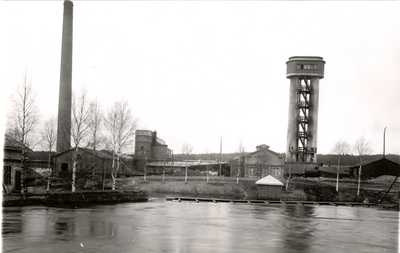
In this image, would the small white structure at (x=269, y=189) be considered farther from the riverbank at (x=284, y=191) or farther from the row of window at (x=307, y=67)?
the row of window at (x=307, y=67)

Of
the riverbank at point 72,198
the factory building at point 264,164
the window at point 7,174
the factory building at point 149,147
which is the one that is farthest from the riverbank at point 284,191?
the factory building at point 149,147

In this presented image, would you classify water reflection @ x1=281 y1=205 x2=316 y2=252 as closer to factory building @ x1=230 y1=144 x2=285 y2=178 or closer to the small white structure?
the small white structure

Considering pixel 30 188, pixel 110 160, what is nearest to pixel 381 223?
pixel 30 188

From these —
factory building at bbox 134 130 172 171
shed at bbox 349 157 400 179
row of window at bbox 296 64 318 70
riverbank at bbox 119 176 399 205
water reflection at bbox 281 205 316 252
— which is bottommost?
riverbank at bbox 119 176 399 205

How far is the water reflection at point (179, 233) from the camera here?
1370cm

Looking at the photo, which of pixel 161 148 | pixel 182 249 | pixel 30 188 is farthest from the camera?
pixel 161 148

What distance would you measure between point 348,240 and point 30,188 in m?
30.5

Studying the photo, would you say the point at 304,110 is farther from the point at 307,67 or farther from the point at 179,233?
the point at 179,233

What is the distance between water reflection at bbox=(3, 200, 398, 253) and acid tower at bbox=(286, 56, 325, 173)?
40.1 m

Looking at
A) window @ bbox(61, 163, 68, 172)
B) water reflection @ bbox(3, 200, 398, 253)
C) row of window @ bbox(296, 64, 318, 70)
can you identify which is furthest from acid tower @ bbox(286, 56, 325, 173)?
water reflection @ bbox(3, 200, 398, 253)

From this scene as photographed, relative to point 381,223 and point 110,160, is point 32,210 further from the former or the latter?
point 110,160

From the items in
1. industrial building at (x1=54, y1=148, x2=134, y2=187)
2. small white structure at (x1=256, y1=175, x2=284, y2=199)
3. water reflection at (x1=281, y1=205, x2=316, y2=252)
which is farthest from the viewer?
industrial building at (x1=54, y1=148, x2=134, y2=187)

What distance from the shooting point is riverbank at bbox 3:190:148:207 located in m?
24.0

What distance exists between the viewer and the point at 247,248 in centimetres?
1410
